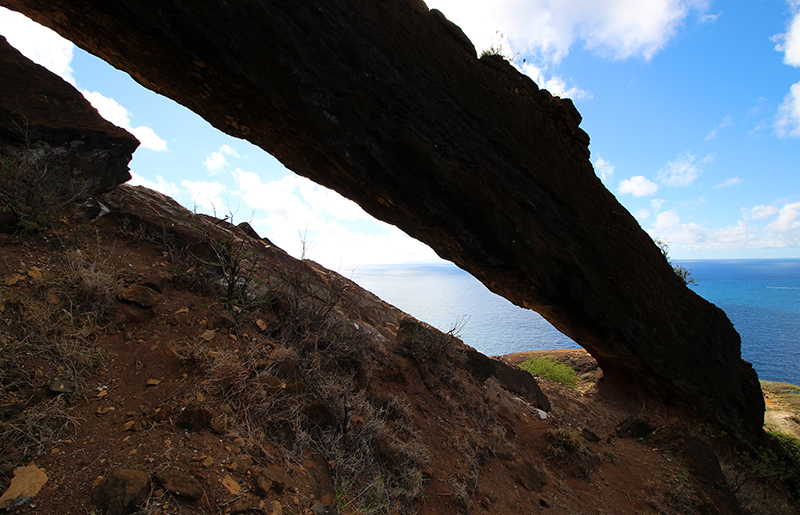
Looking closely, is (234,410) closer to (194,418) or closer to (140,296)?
(194,418)

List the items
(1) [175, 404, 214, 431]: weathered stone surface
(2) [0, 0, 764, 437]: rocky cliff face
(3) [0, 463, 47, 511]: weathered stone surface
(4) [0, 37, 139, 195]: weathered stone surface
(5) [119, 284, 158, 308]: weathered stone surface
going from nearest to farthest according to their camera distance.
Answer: (3) [0, 463, 47, 511]: weathered stone surface
(1) [175, 404, 214, 431]: weathered stone surface
(5) [119, 284, 158, 308]: weathered stone surface
(4) [0, 37, 139, 195]: weathered stone surface
(2) [0, 0, 764, 437]: rocky cliff face

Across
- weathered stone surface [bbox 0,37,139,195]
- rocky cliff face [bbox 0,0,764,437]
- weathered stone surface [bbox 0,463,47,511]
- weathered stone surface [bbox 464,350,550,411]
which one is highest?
rocky cliff face [bbox 0,0,764,437]

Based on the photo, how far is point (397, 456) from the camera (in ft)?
10.6

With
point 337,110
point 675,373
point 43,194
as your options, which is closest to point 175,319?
point 43,194

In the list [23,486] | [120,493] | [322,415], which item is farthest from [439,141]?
[23,486]

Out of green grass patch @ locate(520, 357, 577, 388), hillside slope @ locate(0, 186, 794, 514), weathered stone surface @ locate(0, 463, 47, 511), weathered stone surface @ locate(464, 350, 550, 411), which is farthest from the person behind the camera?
green grass patch @ locate(520, 357, 577, 388)

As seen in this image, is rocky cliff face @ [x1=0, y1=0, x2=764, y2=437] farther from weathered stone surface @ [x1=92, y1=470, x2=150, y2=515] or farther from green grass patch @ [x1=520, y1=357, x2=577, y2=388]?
weathered stone surface @ [x1=92, y1=470, x2=150, y2=515]

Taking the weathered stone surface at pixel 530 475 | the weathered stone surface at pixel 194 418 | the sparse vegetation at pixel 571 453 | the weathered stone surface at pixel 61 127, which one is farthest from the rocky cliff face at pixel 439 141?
the weathered stone surface at pixel 194 418

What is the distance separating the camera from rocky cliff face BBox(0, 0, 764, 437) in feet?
14.2

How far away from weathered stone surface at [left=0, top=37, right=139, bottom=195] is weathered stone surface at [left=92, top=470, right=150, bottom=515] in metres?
3.47

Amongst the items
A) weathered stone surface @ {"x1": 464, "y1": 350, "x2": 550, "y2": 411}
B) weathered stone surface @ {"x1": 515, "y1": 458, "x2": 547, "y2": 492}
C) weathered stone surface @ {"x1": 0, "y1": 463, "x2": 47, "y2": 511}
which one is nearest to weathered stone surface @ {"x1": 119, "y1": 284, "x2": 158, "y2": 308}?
weathered stone surface @ {"x1": 0, "y1": 463, "x2": 47, "y2": 511}

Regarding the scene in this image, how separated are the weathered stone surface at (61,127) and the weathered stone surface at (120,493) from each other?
11.4ft

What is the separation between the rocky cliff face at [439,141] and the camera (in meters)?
4.34

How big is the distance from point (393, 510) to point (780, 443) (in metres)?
11.7
